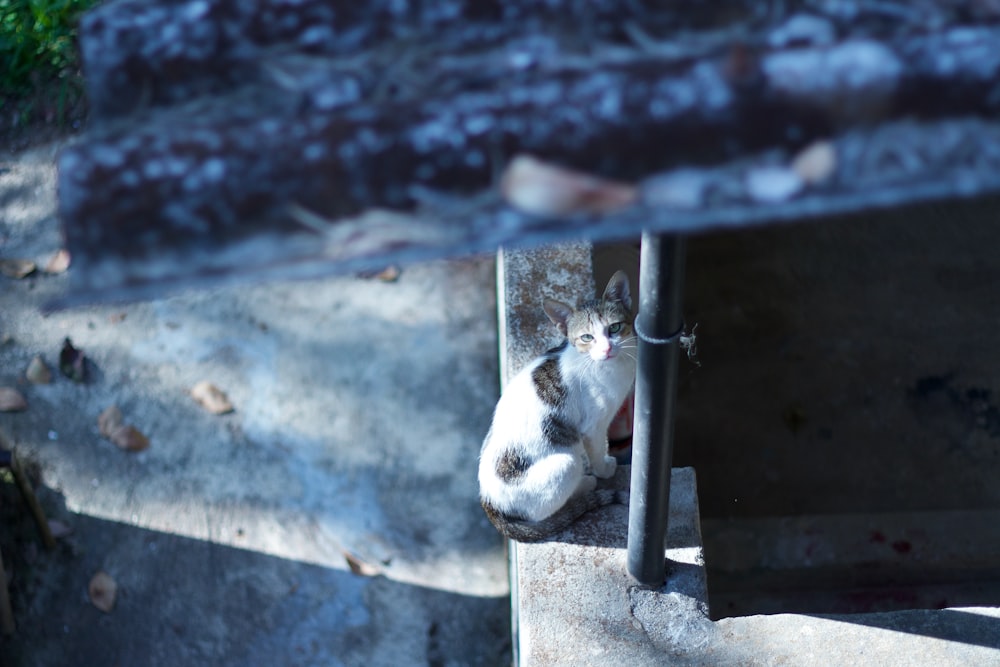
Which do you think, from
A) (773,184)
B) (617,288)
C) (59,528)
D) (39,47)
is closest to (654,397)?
(617,288)

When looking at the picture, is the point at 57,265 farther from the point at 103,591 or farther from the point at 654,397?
the point at 654,397

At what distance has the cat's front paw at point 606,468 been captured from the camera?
3.00 metres

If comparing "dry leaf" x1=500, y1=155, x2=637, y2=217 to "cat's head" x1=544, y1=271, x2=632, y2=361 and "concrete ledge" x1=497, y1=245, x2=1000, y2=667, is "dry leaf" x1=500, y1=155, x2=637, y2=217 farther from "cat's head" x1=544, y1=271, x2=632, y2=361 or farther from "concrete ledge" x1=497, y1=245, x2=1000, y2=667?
"concrete ledge" x1=497, y1=245, x2=1000, y2=667

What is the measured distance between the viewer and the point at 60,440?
4.19m

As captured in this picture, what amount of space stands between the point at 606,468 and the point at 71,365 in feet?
9.01

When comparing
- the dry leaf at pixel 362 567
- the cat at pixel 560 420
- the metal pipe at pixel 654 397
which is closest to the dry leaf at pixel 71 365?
the dry leaf at pixel 362 567

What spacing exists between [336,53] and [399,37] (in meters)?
0.08

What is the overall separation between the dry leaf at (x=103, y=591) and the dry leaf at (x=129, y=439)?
0.59 m

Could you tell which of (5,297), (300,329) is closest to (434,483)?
(300,329)

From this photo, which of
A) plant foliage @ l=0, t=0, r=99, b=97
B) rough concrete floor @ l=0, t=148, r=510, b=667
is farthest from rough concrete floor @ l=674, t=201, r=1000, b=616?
plant foliage @ l=0, t=0, r=99, b=97

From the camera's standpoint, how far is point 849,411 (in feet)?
13.8

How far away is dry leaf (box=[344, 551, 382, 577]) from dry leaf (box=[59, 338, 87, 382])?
1609mm

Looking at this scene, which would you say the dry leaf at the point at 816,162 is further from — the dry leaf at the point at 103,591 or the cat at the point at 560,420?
the dry leaf at the point at 103,591

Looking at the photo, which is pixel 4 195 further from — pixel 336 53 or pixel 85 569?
pixel 336 53
